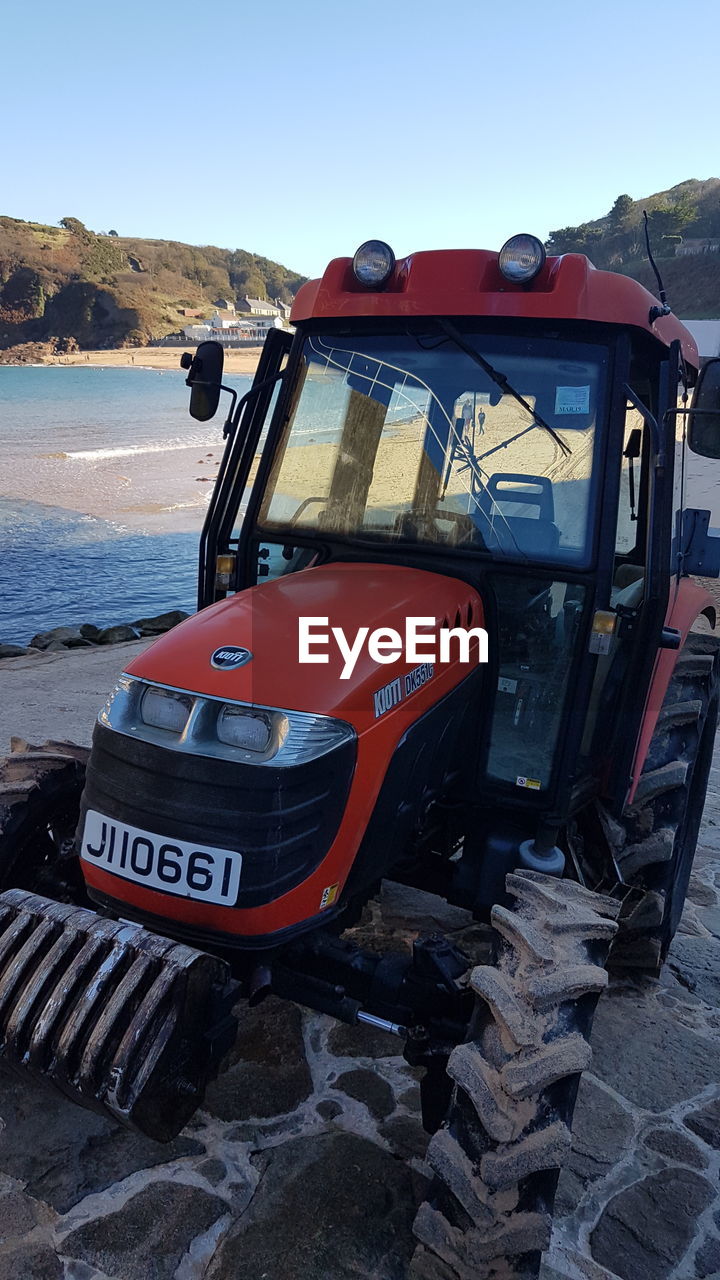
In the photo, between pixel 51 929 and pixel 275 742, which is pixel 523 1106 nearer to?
pixel 275 742

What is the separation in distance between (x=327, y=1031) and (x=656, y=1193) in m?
1.28

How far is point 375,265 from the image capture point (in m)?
3.26

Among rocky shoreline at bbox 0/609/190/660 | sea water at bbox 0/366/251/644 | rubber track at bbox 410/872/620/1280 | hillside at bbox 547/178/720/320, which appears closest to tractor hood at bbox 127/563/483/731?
rubber track at bbox 410/872/620/1280

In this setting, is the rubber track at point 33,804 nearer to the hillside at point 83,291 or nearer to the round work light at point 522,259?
the round work light at point 522,259

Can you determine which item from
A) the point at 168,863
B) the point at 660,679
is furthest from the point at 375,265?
the point at 168,863

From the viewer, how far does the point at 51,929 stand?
2.53m

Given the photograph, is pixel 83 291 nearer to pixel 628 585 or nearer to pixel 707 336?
pixel 707 336

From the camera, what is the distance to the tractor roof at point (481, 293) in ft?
9.91

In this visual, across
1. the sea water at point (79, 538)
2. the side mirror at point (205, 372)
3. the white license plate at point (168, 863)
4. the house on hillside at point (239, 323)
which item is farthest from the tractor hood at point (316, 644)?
the house on hillside at point (239, 323)

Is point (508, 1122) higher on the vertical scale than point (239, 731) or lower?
lower

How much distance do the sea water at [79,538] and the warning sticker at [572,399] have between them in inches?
438

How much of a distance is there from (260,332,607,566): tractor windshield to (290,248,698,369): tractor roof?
0.42 ft

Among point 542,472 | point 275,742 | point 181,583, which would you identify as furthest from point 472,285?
point 181,583

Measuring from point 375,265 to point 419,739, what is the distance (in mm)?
Result: 1674
